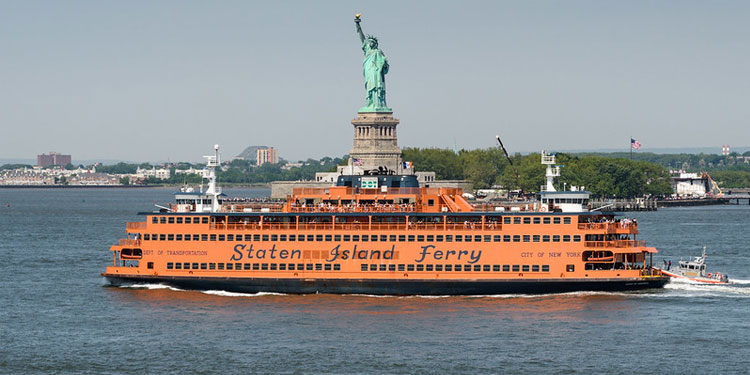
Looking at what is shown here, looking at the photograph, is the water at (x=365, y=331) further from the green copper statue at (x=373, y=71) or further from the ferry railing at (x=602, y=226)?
the green copper statue at (x=373, y=71)

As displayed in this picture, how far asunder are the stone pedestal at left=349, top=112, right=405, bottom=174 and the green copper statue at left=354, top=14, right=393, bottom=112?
131 cm

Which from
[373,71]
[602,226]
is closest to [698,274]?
[602,226]

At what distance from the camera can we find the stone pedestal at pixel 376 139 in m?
158

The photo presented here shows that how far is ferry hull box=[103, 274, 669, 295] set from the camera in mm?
57688

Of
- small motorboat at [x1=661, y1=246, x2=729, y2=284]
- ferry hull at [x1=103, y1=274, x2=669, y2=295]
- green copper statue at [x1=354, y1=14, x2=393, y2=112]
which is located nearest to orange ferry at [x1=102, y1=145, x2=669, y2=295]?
ferry hull at [x1=103, y1=274, x2=669, y2=295]

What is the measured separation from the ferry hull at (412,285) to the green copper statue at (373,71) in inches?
3717

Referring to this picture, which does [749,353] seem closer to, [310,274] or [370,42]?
[310,274]

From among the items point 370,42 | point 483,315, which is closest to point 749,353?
point 483,315

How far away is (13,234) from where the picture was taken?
4205 inches

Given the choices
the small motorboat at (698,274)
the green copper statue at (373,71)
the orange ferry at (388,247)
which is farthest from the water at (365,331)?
the green copper statue at (373,71)

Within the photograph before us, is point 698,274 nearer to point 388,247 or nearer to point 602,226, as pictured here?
point 602,226

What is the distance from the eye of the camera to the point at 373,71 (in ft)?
504

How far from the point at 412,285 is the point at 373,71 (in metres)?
97.2

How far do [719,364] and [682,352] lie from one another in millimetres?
2211
